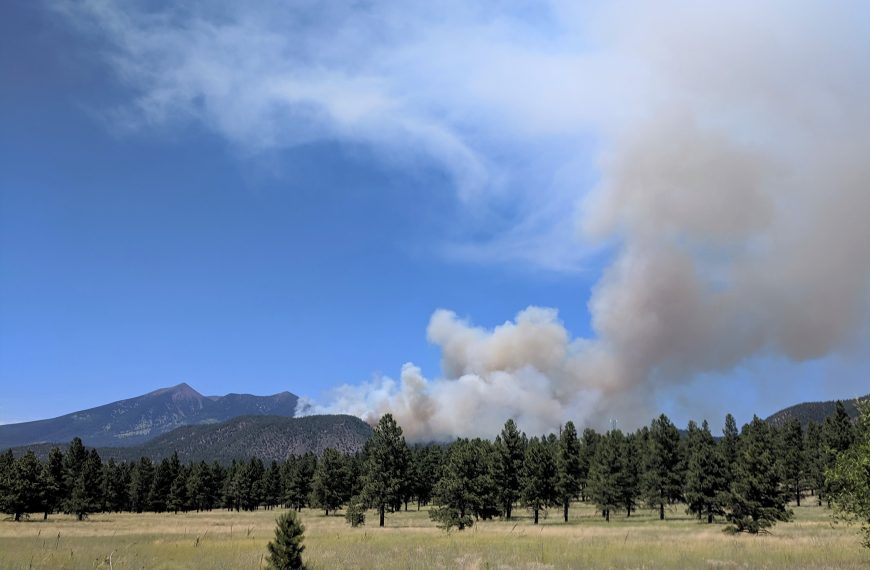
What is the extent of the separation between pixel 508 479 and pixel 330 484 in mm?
34176

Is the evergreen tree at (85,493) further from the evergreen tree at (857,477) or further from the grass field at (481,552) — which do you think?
the evergreen tree at (857,477)

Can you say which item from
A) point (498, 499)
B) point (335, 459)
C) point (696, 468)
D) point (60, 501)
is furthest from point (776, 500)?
point (60, 501)

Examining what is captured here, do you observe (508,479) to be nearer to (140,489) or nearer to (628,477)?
(628,477)

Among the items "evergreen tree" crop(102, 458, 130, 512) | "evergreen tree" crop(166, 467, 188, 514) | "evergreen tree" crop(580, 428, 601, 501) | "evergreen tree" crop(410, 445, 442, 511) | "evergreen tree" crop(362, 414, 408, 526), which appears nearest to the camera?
"evergreen tree" crop(362, 414, 408, 526)

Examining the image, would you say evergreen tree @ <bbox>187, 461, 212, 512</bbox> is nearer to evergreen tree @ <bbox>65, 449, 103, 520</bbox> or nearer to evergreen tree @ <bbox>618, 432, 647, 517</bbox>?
evergreen tree @ <bbox>65, 449, 103, 520</bbox>

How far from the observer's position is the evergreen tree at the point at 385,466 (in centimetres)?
5775

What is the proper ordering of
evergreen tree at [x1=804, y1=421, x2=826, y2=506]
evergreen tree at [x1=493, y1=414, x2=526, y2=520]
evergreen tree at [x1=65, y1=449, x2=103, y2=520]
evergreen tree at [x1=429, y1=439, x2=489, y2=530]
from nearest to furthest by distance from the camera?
evergreen tree at [x1=429, y1=439, x2=489, y2=530]
evergreen tree at [x1=493, y1=414, x2=526, y2=520]
evergreen tree at [x1=65, y1=449, x2=103, y2=520]
evergreen tree at [x1=804, y1=421, x2=826, y2=506]

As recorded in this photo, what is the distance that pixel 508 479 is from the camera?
6862 cm

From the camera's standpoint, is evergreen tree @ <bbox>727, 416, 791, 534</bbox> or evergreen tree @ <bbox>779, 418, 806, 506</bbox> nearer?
evergreen tree @ <bbox>727, 416, 791, 534</bbox>

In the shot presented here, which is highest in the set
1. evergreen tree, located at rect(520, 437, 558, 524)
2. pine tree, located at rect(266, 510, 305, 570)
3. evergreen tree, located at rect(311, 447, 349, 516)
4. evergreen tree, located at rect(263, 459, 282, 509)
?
pine tree, located at rect(266, 510, 305, 570)

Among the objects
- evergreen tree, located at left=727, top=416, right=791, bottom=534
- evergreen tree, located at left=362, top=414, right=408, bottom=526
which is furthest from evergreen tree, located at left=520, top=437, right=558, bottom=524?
evergreen tree, located at left=727, top=416, right=791, bottom=534

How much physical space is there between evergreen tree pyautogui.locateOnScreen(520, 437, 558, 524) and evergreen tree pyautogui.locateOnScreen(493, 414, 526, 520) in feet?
5.70

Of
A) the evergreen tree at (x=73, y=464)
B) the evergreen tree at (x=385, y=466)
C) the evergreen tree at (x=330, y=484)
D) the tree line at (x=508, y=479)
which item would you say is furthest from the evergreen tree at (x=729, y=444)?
the evergreen tree at (x=73, y=464)

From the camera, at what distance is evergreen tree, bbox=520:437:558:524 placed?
63250 millimetres
